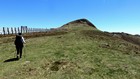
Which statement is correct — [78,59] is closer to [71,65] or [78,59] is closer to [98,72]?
[71,65]

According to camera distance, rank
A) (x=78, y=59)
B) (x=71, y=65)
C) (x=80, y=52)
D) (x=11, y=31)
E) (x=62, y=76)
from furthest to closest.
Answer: (x=11, y=31), (x=80, y=52), (x=78, y=59), (x=71, y=65), (x=62, y=76)

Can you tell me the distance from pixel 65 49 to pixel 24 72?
30.4 feet

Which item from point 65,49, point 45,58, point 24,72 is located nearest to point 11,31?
point 65,49

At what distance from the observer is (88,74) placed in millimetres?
17688

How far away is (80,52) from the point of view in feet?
82.1

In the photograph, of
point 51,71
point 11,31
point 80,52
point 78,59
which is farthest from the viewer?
point 11,31

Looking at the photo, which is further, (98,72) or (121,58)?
(121,58)


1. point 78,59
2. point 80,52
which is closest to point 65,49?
point 80,52

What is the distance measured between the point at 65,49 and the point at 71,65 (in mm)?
6978

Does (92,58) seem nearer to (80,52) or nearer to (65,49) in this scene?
(80,52)

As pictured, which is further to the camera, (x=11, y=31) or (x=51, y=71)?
(x=11, y=31)

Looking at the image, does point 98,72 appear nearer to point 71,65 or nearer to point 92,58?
point 71,65

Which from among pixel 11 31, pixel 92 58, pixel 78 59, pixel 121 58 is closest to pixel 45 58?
pixel 78 59

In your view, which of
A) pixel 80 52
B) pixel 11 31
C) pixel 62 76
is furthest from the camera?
pixel 11 31
